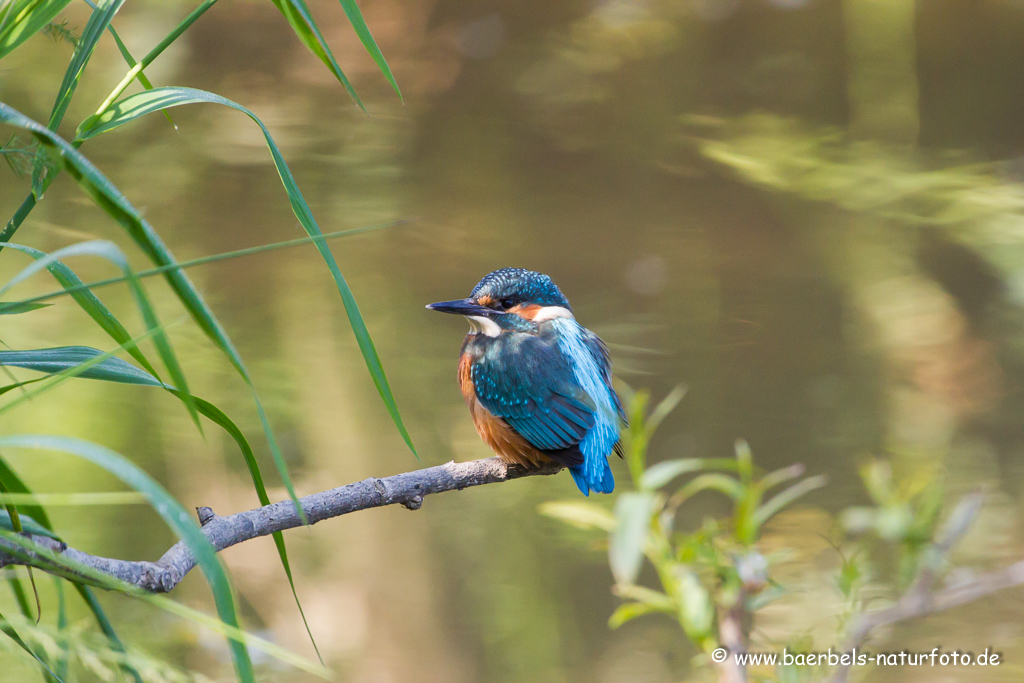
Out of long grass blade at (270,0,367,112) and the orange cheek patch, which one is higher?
long grass blade at (270,0,367,112)

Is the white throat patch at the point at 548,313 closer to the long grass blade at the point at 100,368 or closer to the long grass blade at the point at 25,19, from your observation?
the long grass blade at the point at 100,368

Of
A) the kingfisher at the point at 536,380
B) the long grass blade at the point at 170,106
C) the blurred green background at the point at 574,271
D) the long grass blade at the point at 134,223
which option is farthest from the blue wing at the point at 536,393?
the blurred green background at the point at 574,271

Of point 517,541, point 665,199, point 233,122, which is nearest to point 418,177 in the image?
point 233,122

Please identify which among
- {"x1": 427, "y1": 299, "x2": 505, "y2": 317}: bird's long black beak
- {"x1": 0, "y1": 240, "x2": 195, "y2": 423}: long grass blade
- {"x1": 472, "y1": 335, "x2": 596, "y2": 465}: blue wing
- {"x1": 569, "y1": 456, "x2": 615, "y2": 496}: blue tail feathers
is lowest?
{"x1": 569, "y1": 456, "x2": 615, "y2": 496}: blue tail feathers

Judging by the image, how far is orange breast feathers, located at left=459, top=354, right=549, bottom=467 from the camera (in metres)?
0.95

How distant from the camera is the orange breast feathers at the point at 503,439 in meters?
0.95

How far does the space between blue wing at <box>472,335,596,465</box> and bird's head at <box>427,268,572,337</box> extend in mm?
42

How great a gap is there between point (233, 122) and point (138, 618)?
4.26 feet

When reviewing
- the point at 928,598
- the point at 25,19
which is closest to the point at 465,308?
the point at 25,19

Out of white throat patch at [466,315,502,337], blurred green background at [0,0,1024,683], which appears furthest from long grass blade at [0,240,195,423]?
blurred green background at [0,0,1024,683]

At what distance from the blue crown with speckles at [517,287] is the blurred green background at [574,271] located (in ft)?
2.78

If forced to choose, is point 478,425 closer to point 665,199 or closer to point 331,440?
point 331,440

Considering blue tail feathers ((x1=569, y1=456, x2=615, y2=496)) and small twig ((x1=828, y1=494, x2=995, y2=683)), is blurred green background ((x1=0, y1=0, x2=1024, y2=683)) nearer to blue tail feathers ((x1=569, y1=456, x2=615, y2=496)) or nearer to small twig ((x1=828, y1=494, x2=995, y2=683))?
small twig ((x1=828, y1=494, x2=995, y2=683))

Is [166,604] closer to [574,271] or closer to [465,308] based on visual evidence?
[465,308]
